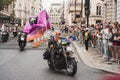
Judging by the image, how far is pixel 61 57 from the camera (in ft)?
43.4

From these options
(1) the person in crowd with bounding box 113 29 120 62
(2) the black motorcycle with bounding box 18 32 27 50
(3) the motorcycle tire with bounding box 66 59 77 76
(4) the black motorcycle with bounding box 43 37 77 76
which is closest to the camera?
(3) the motorcycle tire with bounding box 66 59 77 76

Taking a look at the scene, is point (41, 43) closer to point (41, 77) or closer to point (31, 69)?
point (31, 69)

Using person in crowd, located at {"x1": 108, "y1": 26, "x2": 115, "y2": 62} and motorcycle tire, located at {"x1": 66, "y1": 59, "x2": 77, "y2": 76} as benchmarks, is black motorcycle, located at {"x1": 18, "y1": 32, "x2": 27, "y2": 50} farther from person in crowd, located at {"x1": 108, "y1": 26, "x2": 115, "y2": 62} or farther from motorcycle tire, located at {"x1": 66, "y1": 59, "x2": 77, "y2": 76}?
motorcycle tire, located at {"x1": 66, "y1": 59, "x2": 77, "y2": 76}

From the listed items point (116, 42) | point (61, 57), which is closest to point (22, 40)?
point (116, 42)

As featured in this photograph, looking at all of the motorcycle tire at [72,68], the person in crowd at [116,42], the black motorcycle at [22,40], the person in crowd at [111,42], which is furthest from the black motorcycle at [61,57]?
the black motorcycle at [22,40]

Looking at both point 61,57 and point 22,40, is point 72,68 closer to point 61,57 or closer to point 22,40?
point 61,57

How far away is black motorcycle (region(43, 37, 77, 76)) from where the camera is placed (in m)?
12.6

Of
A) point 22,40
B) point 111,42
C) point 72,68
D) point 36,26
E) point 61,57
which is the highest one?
point 36,26

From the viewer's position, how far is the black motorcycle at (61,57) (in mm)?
12624

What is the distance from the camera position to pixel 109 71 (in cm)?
1392

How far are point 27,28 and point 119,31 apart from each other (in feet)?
41.9

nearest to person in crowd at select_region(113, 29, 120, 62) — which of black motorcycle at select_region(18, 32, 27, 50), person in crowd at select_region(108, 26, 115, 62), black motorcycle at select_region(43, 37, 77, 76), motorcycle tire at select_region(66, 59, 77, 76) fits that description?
person in crowd at select_region(108, 26, 115, 62)

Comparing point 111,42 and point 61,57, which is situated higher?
point 111,42

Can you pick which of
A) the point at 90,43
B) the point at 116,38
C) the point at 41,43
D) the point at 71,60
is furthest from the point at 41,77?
the point at 41,43
